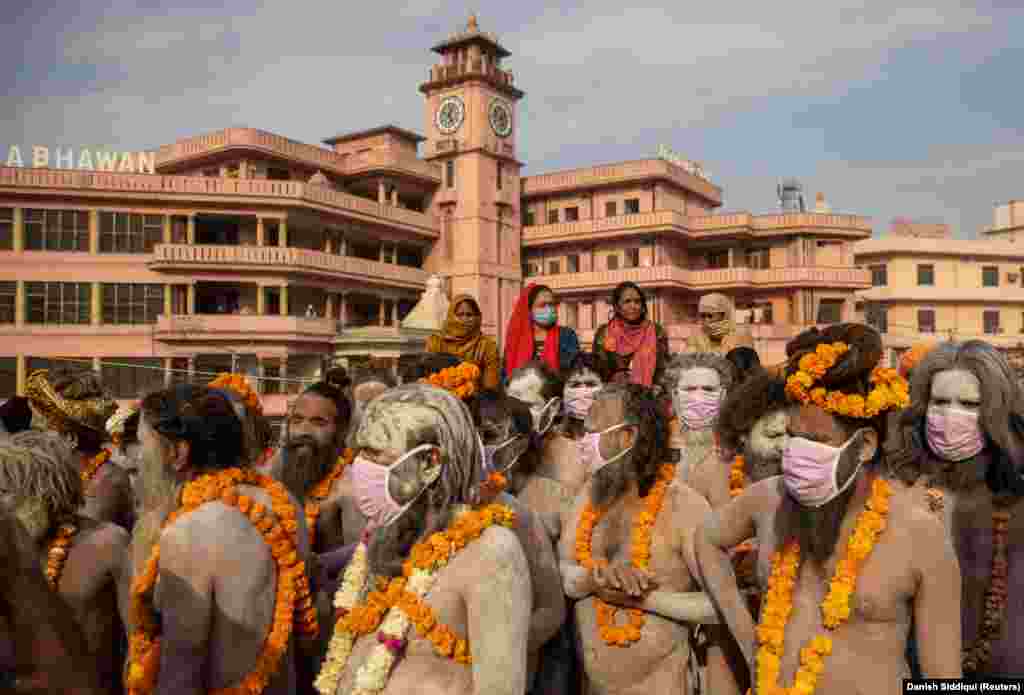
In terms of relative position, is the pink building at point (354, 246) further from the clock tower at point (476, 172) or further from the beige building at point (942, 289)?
the beige building at point (942, 289)

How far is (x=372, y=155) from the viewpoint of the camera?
44.0 m

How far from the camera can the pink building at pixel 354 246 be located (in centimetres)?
3494

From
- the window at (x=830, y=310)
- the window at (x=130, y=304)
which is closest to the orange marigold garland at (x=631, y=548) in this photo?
the window at (x=130, y=304)

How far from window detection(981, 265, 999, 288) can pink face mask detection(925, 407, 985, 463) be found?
58.6 metres

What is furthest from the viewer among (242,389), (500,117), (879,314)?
(879,314)

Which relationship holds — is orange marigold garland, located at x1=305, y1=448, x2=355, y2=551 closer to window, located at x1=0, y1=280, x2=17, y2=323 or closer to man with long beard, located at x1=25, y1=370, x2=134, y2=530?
man with long beard, located at x1=25, y1=370, x2=134, y2=530

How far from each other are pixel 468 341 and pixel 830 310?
4379 cm

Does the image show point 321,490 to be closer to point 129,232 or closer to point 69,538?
point 69,538

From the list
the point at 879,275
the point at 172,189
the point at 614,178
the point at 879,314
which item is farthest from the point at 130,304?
the point at 879,275

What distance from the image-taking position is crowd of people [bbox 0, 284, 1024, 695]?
2803 mm

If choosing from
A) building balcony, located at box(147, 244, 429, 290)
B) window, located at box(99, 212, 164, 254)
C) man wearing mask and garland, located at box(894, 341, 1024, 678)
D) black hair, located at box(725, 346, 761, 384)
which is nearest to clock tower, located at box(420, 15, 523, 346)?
building balcony, located at box(147, 244, 429, 290)

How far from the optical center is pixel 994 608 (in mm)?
3943

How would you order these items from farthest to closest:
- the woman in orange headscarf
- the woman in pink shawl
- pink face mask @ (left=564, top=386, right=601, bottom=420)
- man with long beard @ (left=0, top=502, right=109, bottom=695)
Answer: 1. the woman in pink shawl
2. the woman in orange headscarf
3. pink face mask @ (left=564, top=386, right=601, bottom=420)
4. man with long beard @ (left=0, top=502, right=109, bottom=695)

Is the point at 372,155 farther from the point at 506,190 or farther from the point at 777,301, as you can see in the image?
the point at 777,301
